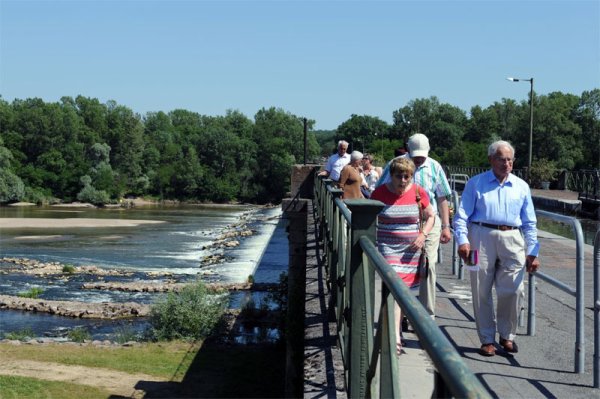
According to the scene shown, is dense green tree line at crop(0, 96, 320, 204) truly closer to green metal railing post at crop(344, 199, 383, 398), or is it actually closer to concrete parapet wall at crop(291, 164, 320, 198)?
concrete parapet wall at crop(291, 164, 320, 198)

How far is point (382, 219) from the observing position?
6277 millimetres

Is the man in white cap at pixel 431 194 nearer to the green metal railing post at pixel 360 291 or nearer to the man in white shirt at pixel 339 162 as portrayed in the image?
the green metal railing post at pixel 360 291

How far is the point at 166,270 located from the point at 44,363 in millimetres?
22795

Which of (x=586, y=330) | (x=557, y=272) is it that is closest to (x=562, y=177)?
(x=557, y=272)

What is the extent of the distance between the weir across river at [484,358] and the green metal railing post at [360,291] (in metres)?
0.11

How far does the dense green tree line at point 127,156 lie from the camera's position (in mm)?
114750

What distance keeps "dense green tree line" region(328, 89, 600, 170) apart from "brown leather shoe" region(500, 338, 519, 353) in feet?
130

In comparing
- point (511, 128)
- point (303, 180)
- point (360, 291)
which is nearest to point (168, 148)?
point (511, 128)

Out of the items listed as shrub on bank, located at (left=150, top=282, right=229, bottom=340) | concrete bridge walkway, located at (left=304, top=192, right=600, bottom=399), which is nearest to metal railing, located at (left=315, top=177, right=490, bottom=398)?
concrete bridge walkway, located at (left=304, top=192, right=600, bottom=399)

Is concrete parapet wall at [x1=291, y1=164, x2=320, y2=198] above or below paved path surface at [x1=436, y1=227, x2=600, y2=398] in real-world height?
above

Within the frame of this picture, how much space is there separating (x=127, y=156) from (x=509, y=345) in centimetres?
12334

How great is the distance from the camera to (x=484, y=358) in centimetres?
628

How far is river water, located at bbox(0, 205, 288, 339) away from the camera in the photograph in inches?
1175

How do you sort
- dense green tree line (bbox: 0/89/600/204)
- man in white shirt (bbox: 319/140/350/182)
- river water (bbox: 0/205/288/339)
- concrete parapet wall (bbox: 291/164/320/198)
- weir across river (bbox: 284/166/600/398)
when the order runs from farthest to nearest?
dense green tree line (bbox: 0/89/600/204) → river water (bbox: 0/205/288/339) → concrete parapet wall (bbox: 291/164/320/198) → man in white shirt (bbox: 319/140/350/182) → weir across river (bbox: 284/166/600/398)
